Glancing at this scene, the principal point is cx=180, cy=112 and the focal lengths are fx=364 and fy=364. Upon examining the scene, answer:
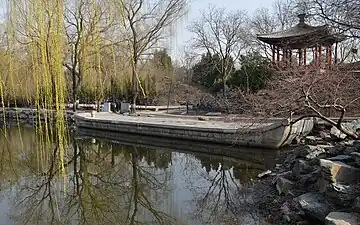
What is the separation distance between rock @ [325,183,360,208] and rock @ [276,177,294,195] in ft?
3.57

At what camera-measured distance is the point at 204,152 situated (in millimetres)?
10227

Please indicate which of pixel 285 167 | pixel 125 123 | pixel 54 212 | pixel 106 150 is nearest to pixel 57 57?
pixel 54 212

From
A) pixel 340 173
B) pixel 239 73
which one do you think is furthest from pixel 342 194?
pixel 239 73

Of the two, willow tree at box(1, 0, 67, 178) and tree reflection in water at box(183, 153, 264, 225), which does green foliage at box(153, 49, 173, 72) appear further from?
willow tree at box(1, 0, 67, 178)

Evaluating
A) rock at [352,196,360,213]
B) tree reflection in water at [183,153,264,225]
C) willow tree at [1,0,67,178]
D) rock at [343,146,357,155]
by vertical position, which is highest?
willow tree at [1,0,67,178]

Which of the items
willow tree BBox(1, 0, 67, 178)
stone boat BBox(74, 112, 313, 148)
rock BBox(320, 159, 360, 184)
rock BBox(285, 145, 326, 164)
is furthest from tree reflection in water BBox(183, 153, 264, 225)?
willow tree BBox(1, 0, 67, 178)

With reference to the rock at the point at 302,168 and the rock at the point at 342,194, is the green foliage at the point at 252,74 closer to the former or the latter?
the rock at the point at 302,168

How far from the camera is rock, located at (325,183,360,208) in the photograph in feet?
13.4

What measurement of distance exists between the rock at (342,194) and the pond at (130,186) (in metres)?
1.03

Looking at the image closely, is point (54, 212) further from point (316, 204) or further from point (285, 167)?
point (285, 167)

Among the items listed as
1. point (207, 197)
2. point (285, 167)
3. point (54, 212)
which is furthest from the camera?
point (285, 167)

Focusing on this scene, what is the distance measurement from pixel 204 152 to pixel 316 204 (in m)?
5.82

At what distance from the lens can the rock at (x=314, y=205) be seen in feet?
14.1

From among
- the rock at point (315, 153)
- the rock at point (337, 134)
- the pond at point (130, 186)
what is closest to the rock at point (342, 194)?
the pond at point (130, 186)
